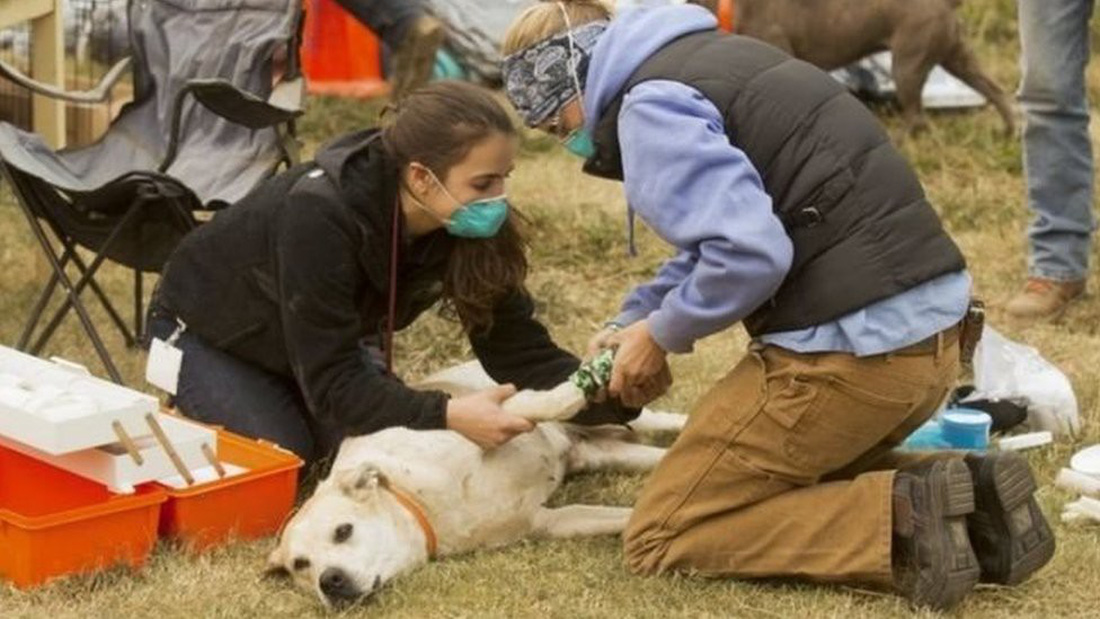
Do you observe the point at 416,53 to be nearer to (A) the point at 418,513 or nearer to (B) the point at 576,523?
(B) the point at 576,523

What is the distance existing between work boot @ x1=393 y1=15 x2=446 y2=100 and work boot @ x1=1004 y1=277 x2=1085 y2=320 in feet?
7.72

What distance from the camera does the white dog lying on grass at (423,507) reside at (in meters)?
3.54

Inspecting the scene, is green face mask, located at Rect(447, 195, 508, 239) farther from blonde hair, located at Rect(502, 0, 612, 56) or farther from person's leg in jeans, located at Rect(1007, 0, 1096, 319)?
person's leg in jeans, located at Rect(1007, 0, 1096, 319)

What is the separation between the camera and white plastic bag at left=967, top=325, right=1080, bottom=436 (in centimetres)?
456

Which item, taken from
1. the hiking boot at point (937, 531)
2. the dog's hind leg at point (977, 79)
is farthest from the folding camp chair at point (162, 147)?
the dog's hind leg at point (977, 79)

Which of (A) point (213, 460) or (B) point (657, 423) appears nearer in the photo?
(A) point (213, 460)

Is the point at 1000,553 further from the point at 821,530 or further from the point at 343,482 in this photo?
the point at 343,482

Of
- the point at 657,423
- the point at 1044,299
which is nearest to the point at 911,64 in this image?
the point at 1044,299

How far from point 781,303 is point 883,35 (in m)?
4.78

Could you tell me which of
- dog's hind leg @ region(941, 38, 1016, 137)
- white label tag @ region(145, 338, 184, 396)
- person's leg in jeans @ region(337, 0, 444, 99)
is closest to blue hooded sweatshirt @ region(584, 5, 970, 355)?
white label tag @ region(145, 338, 184, 396)

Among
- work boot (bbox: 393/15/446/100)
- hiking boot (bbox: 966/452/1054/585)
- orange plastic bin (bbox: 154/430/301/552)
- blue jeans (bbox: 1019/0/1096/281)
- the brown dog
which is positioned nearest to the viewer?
hiking boot (bbox: 966/452/1054/585)

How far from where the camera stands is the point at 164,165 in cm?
521

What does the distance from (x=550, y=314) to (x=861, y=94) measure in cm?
353

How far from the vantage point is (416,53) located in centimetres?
700
